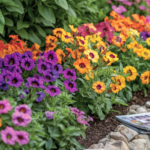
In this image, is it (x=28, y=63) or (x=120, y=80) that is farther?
(x=120, y=80)

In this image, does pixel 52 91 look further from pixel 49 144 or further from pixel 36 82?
pixel 49 144

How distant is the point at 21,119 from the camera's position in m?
1.60

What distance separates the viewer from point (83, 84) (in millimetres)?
2643

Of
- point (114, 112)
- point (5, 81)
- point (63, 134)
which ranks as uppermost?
point (5, 81)

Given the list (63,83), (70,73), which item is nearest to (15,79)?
(63,83)

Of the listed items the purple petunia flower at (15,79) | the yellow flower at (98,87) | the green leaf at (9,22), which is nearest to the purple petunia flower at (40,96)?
the purple petunia flower at (15,79)

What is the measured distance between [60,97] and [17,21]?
127 centimetres

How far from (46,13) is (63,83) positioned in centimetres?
102

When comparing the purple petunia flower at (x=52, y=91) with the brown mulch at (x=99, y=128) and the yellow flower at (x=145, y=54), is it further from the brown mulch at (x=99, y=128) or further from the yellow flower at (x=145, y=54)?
the yellow flower at (x=145, y=54)

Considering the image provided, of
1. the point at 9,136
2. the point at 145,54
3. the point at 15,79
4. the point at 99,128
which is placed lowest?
the point at 99,128

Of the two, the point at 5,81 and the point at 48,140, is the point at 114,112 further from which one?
the point at 5,81

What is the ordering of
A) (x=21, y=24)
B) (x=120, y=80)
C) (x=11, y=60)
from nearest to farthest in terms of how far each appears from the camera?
(x=11, y=60), (x=120, y=80), (x=21, y=24)

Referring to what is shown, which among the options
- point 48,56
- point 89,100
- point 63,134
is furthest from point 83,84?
point 63,134

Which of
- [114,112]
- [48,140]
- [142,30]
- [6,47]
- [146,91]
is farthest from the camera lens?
[142,30]
